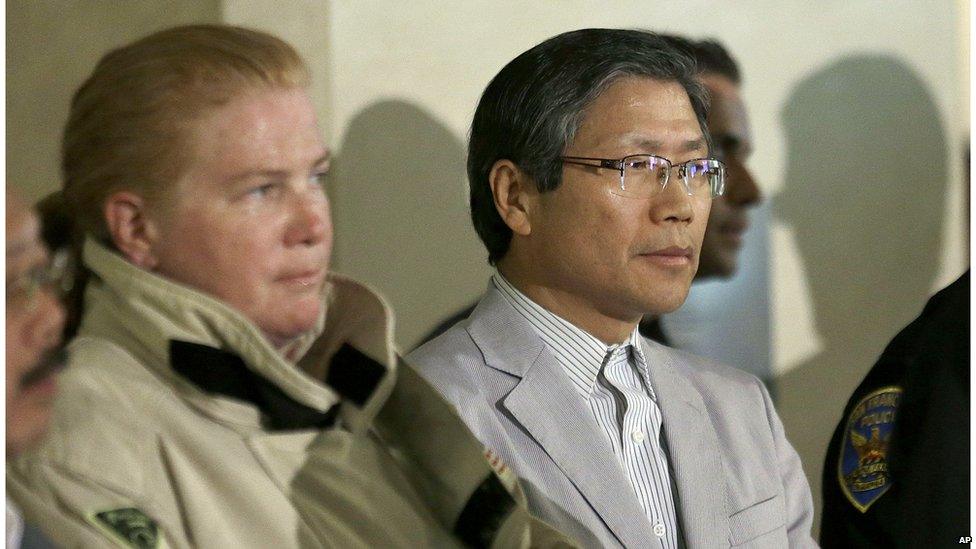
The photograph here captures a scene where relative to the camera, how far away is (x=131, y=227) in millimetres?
985

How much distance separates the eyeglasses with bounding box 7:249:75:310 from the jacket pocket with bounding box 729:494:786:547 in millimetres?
710

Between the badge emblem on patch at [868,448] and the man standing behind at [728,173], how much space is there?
384 mm

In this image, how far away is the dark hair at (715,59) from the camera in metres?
1.80

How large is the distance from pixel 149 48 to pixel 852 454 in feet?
3.08

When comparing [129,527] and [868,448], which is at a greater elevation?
[129,527]

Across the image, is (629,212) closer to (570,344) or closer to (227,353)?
(570,344)

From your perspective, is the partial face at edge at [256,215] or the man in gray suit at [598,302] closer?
the partial face at edge at [256,215]

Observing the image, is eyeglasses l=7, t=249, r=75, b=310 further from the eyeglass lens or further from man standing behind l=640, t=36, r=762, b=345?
man standing behind l=640, t=36, r=762, b=345

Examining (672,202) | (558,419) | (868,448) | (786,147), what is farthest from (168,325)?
(786,147)

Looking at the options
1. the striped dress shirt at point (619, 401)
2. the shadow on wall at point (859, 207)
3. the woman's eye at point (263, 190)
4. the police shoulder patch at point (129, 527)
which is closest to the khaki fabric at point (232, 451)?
the police shoulder patch at point (129, 527)

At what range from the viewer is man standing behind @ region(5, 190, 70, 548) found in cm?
92

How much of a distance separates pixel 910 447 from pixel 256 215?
2.64 ft

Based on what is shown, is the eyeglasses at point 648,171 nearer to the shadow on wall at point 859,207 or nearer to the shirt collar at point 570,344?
the shirt collar at point 570,344

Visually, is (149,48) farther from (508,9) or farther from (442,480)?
(508,9)
